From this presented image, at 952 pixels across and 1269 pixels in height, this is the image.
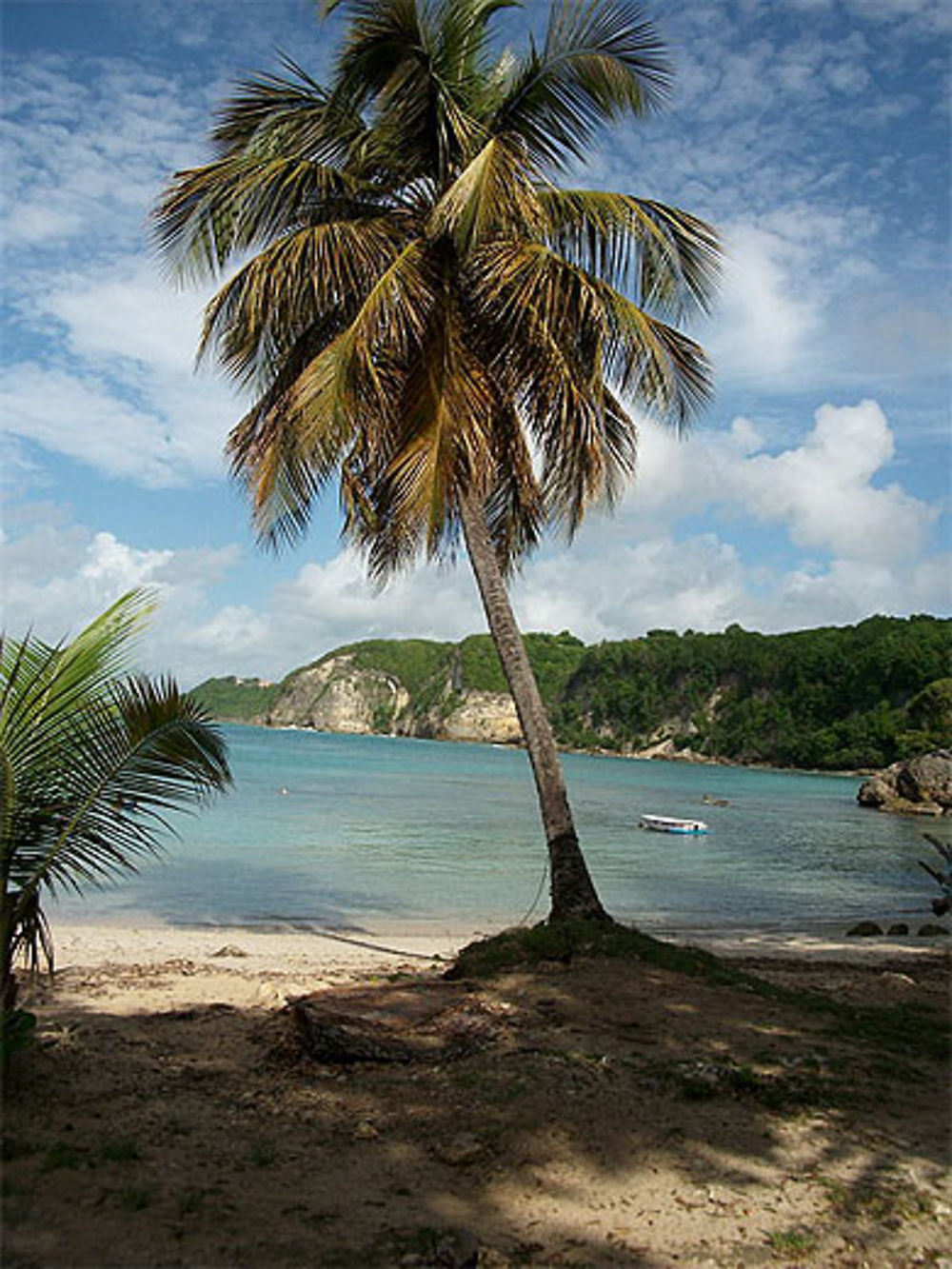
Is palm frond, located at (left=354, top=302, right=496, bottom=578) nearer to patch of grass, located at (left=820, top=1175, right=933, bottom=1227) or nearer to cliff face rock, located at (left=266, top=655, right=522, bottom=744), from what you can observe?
patch of grass, located at (left=820, top=1175, right=933, bottom=1227)

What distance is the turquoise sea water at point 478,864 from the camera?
17688mm

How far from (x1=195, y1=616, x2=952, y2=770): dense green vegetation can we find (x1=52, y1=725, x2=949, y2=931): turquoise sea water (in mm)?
36406

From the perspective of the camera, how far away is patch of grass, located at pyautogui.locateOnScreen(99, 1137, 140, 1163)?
4.09 m

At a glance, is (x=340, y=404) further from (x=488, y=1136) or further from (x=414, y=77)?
(x=488, y=1136)

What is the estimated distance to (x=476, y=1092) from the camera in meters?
5.07

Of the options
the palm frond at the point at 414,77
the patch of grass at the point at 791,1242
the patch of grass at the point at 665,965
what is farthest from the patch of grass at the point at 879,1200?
the palm frond at the point at 414,77

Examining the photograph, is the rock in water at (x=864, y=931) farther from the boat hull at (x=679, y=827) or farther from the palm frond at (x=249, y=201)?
the boat hull at (x=679, y=827)

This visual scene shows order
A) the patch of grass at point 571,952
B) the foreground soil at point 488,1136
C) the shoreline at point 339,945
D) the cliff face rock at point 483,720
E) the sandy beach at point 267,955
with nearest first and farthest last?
Result: the foreground soil at point 488,1136 → the patch of grass at point 571,952 → the sandy beach at point 267,955 → the shoreline at point 339,945 → the cliff face rock at point 483,720

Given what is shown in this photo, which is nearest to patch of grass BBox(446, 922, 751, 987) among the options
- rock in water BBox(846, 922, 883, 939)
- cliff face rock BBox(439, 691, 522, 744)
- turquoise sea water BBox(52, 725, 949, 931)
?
turquoise sea water BBox(52, 725, 949, 931)

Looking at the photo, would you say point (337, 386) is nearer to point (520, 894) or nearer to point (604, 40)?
point (604, 40)

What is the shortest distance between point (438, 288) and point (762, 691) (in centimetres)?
11879

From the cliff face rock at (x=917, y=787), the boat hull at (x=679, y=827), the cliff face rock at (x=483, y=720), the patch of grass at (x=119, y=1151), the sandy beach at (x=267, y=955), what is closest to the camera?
the patch of grass at (x=119, y=1151)

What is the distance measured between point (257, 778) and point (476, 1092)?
166ft

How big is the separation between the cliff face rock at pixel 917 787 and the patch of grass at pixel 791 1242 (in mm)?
53090
